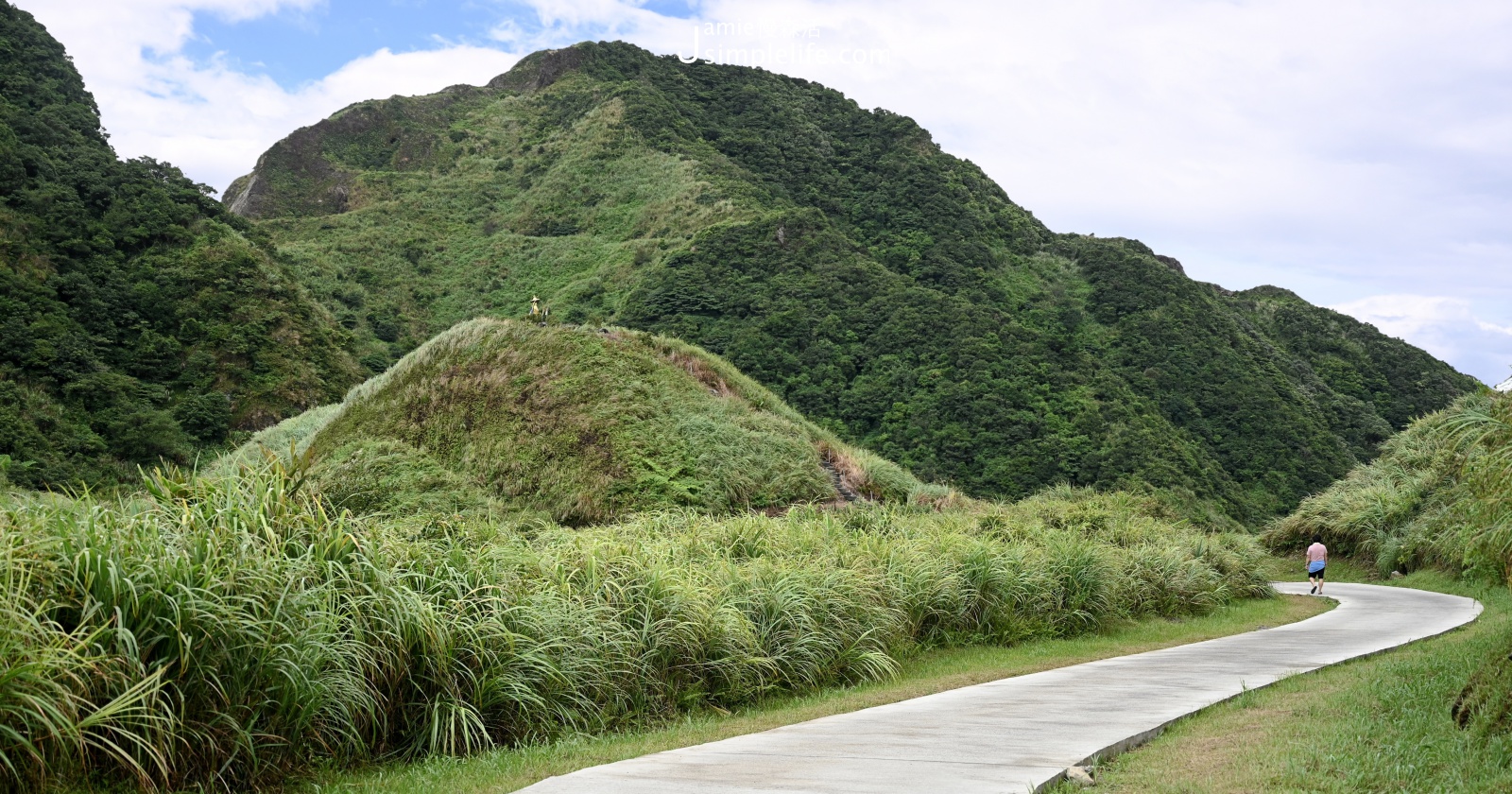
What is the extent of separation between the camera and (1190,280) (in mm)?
56375

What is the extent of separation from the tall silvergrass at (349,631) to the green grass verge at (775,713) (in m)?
0.24

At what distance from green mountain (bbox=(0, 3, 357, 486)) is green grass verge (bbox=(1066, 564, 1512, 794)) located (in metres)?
26.6

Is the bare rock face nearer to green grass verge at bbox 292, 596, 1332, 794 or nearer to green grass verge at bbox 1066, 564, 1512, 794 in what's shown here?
green grass verge at bbox 292, 596, 1332, 794

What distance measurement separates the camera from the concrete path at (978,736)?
15.7 ft

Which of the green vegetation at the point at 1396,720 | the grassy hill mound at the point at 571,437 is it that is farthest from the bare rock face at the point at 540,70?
the green vegetation at the point at 1396,720

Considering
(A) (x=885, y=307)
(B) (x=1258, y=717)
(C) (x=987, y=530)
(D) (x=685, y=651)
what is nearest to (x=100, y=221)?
(A) (x=885, y=307)

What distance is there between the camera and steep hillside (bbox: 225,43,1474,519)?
4028cm

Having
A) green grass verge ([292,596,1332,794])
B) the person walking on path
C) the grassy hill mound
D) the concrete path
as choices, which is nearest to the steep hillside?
the person walking on path

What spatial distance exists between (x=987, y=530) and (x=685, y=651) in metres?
8.84

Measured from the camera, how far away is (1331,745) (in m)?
5.67

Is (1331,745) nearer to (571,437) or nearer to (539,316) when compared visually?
(571,437)

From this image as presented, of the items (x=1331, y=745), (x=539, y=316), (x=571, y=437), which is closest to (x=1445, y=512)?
(x=571, y=437)

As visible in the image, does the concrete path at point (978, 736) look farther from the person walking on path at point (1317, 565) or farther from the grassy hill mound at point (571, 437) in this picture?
the person walking on path at point (1317, 565)

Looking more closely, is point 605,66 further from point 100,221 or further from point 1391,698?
point 1391,698
